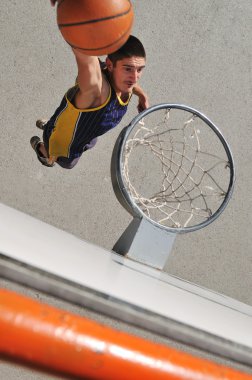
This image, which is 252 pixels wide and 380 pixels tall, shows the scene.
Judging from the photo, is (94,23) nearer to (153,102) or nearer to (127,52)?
(127,52)

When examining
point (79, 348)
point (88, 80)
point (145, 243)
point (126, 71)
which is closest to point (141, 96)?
point (126, 71)

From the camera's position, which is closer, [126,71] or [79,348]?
[79,348]

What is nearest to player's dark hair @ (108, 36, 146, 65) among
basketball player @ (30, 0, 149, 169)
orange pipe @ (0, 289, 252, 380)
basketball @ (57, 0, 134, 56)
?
basketball player @ (30, 0, 149, 169)

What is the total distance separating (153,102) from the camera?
4.01 meters

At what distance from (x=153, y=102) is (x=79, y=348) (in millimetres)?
2991

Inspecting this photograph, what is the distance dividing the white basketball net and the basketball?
1.10 metres

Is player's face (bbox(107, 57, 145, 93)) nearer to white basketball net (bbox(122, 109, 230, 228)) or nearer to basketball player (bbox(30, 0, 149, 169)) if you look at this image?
basketball player (bbox(30, 0, 149, 169))

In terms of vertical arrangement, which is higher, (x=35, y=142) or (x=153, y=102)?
(x=153, y=102)

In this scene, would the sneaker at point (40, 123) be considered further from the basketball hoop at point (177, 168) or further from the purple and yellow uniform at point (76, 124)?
the basketball hoop at point (177, 168)

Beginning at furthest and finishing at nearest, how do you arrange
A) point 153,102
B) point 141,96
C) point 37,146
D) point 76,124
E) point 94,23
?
point 153,102, point 37,146, point 141,96, point 76,124, point 94,23

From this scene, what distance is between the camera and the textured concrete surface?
369cm

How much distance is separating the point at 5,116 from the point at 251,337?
228 centimetres

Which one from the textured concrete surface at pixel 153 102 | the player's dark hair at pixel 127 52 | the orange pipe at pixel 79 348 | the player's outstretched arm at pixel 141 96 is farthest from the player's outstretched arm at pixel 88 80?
the orange pipe at pixel 79 348

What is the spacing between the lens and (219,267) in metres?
4.07
